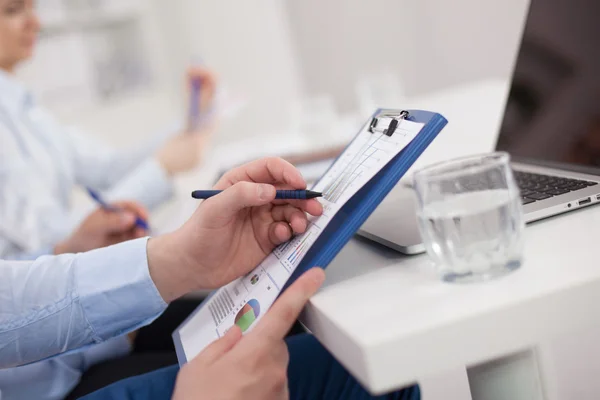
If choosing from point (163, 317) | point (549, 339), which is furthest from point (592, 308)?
point (163, 317)

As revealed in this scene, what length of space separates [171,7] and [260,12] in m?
0.48

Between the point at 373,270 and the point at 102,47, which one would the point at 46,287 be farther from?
the point at 102,47

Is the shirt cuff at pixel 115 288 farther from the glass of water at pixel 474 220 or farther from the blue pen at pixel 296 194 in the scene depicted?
the glass of water at pixel 474 220

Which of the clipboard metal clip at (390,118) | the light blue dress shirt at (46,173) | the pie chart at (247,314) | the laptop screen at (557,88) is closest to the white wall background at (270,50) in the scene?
the light blue dress shirt at (46,173)

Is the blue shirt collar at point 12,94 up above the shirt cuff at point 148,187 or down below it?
above

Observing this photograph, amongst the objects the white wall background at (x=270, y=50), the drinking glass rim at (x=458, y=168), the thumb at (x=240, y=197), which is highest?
the drinking glass rim at (x=458, y=168)

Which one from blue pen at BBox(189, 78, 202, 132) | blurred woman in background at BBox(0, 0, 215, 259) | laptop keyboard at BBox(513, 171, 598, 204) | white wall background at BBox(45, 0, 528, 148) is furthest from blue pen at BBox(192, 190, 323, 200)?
white wall background at BBox(45, 0, 528, 148)

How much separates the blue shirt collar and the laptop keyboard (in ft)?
4.06

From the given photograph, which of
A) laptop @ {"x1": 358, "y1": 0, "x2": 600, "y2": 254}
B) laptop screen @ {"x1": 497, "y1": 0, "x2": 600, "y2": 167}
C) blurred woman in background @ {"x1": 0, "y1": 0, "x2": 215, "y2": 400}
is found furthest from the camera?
blurred woman in background @ {"x1": 0, "y1": 0, "x2": 215, "y2": 400}

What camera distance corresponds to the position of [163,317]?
1.14 metres

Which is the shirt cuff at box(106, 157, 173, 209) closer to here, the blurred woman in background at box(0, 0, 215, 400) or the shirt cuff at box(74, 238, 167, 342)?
the blurred woman in background at box(0, 0, 215, 400)

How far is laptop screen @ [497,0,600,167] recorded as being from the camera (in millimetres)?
778

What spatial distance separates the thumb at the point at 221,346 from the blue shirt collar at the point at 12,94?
1193 millimetres

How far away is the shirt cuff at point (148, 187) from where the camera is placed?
1664 mm
